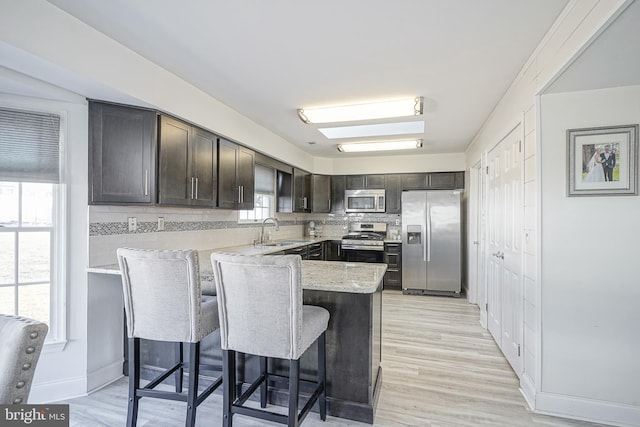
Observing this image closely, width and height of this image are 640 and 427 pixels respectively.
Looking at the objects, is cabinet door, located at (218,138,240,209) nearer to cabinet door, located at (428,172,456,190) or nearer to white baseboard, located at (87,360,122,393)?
white baseboard, located at (87,360,122,393)

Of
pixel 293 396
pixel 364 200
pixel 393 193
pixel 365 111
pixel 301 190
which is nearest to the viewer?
pixel 293 396

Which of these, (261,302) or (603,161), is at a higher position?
(603,161)

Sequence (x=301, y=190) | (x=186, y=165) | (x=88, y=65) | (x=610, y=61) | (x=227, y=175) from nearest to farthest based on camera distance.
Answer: (x=610, y=61), (x=88, y=65), (x=186, y=165), (x=227, y=175), (x=301, y=190)

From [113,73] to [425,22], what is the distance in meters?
2.04

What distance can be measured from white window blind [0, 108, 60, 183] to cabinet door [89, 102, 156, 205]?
0.74 ft

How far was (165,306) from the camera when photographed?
71.7 inches

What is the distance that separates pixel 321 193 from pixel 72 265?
4.28 m

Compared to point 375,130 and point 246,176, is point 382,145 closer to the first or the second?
point 375,130

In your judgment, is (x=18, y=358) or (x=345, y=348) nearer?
(x=18, y=358)

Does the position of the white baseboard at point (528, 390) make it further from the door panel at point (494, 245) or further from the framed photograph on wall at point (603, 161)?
the framed photograph on wall at point (603, 161)

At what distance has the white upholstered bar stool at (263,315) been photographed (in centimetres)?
158

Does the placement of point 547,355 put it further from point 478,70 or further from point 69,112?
point 69,112

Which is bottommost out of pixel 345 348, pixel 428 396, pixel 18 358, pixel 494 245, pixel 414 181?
pixel 428 396

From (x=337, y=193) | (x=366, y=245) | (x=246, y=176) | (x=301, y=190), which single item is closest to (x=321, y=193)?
(x=337, y=193)
